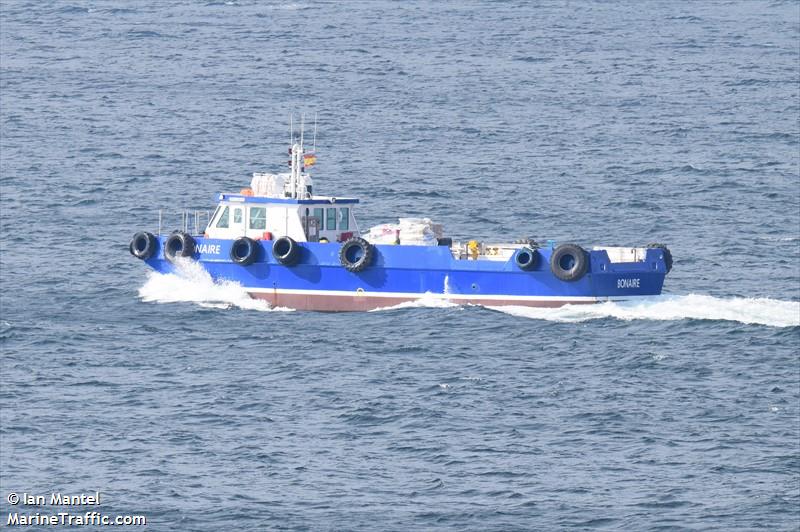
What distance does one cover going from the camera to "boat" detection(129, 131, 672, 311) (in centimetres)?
5691

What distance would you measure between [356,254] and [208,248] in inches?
184

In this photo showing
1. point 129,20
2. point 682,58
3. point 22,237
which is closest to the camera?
point 22,237

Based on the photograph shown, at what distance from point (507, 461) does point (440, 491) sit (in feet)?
8.39

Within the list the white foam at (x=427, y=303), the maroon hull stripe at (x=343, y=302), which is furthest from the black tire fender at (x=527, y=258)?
the white foam at (x=427, y=303)

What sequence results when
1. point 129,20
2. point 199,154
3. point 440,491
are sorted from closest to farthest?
point 440,491
point 199,154
point 129,20

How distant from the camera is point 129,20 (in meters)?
145

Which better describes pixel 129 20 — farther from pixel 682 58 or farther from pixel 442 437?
pixel 442 437

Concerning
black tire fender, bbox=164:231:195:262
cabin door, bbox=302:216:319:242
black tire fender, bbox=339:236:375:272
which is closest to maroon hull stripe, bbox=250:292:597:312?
black tire fender, bbox=339:236:375:272

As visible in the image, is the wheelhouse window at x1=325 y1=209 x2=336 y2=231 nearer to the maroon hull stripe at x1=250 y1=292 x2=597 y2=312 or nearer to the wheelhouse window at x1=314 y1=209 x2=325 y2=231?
the wheelhouse window at x1=314 y1=209 x2=325 y2=231

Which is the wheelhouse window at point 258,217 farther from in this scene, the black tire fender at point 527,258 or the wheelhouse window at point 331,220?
the black tire fender at point 527,258

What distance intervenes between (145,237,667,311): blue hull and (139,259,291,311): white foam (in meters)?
0.22

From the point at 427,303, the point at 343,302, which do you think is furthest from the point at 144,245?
the point at 427,303

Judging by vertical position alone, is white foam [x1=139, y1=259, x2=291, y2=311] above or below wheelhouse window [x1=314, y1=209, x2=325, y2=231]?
below

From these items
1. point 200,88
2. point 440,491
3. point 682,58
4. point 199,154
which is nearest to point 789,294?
point 440,491
